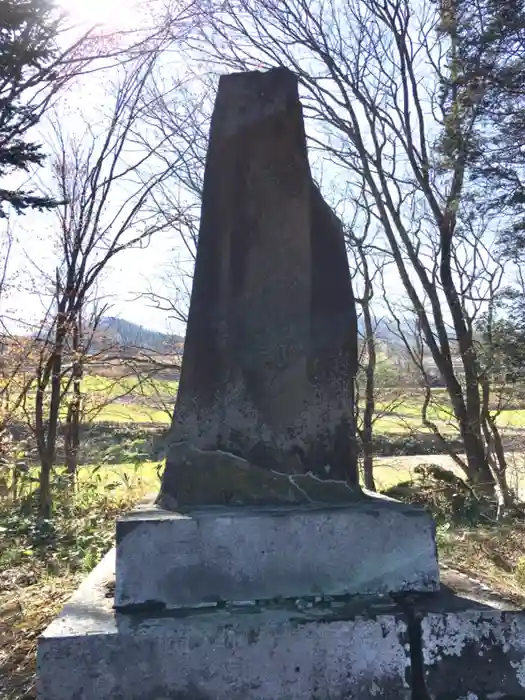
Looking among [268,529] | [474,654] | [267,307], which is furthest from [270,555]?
[267,307]

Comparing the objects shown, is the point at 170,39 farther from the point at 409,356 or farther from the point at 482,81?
the point at 409,356

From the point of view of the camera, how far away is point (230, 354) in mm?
2361

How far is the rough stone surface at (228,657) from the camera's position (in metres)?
1.79

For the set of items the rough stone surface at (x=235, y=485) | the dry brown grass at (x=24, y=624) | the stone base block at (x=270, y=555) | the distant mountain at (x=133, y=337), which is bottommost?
the dry brown grass at (x=24, y=624)

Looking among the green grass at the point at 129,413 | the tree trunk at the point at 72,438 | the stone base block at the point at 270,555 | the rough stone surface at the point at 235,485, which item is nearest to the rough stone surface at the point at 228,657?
the stone base block at the point at 270,555

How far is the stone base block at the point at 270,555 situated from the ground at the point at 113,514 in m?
0.43

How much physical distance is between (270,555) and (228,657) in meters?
0.33

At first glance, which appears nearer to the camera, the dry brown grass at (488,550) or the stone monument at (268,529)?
the stone monument at (268,529)

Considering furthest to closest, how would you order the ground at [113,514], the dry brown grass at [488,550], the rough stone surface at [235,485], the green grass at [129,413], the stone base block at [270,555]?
the green grass at [129,413] < the dry brown grass at [488,550] < the ground at [113,514] < the rough stone surface at [235,485] < the stone base block at [270,555]

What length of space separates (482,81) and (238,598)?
21.6ft

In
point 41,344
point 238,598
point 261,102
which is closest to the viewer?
point 238,598

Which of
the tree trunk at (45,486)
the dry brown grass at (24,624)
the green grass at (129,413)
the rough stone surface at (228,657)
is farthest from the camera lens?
the green grass at (129,413)

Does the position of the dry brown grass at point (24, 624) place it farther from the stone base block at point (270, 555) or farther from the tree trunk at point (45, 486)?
the tree trunk at point (45, 486)

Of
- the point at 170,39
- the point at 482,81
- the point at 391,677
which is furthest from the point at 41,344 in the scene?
the point at 391,677
